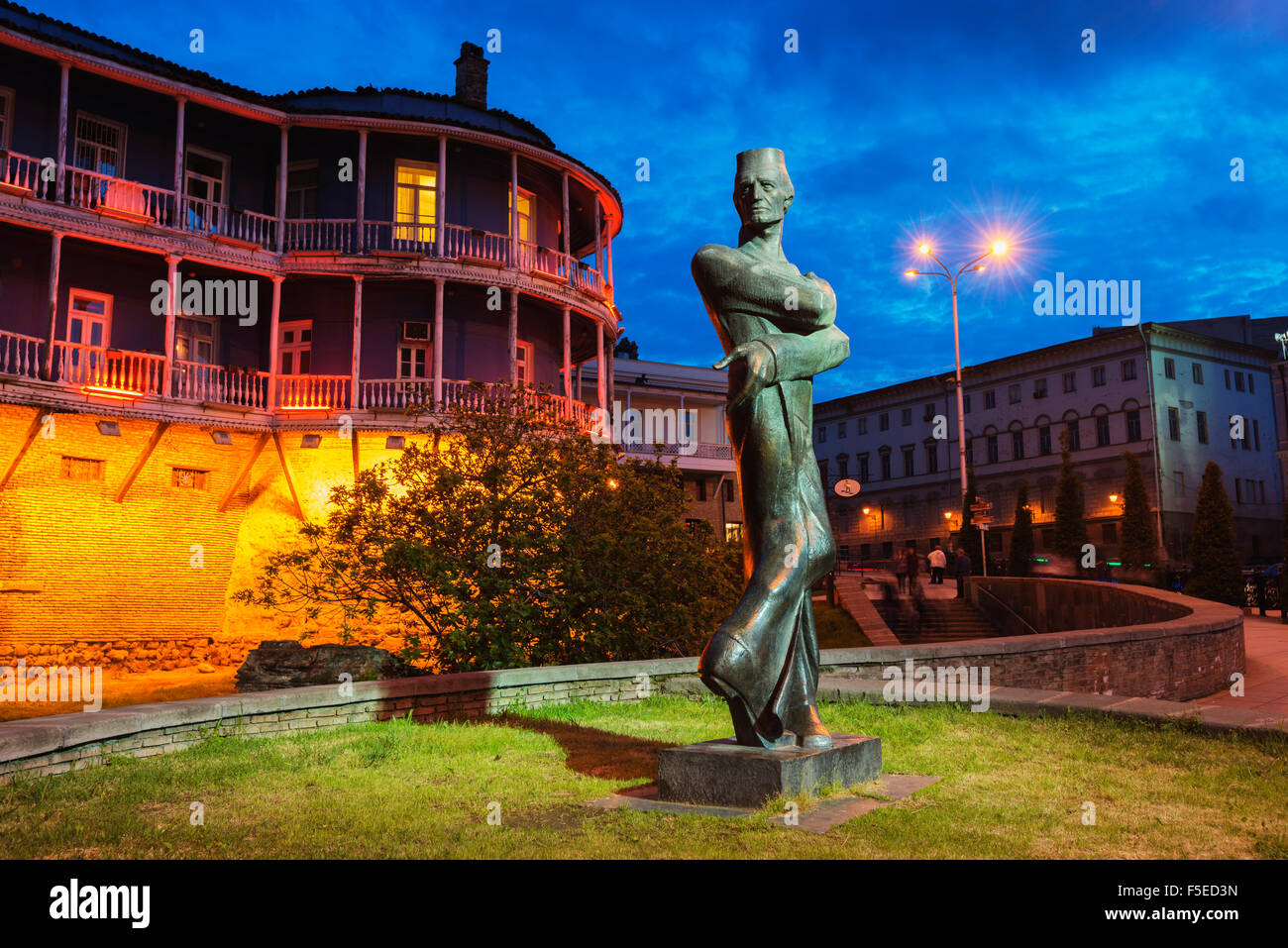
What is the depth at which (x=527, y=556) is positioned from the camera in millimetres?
12258

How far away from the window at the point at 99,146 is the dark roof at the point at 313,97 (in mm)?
1609

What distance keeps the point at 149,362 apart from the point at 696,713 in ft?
52.6

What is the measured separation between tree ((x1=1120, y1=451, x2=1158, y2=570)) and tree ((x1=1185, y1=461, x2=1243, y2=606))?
541 inches

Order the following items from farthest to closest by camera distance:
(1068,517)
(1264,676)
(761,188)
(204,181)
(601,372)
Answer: (1068,517), (601,372), (204,181), (1264,676), (761,188)

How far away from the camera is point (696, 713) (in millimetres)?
8602

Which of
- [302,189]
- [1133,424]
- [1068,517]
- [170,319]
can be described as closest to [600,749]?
[170,319]

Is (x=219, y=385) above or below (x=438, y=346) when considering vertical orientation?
below

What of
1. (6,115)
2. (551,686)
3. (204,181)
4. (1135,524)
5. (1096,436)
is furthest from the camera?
(1096,436)

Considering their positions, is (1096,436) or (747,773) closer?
(747,773)

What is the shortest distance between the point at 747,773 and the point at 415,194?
2150 cm

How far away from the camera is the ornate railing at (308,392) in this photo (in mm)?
20219

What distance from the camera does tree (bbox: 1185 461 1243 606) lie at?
91.6 feet

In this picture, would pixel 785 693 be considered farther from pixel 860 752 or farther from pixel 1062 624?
pixel 1062 624

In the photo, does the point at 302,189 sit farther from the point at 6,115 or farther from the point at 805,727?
the point at 805,727
